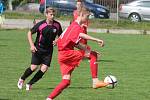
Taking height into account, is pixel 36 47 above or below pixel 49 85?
above

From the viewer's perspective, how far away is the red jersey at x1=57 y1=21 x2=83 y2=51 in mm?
10180

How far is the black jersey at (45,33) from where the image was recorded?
12.1 m

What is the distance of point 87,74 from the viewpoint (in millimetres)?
15047

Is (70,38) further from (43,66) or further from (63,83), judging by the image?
(43,66)

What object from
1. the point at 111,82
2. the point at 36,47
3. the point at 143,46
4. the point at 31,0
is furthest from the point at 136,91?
the point at 31,0

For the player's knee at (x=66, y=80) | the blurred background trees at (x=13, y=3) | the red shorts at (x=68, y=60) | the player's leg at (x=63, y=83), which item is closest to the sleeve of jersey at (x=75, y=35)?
the red shorts at (x=68, y=60)

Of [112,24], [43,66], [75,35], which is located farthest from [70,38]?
[112,24]

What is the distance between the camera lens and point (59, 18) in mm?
37156

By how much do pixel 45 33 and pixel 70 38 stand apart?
1.96 metres

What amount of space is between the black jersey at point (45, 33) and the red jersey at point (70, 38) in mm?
1709

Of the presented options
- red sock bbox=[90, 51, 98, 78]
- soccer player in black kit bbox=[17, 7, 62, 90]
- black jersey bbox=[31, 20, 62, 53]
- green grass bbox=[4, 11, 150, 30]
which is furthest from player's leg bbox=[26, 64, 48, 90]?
green grass bbox=[4, 11, 150, 30]

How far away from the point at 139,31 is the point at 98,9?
19.9 ft

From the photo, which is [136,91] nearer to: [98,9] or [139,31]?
[139,31]

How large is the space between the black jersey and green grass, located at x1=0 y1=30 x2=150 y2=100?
2.84ft
